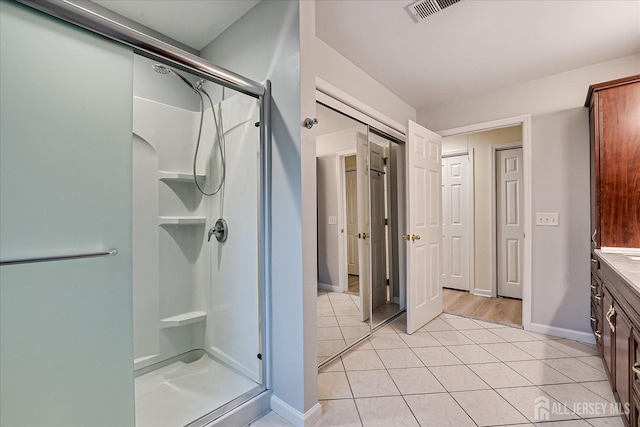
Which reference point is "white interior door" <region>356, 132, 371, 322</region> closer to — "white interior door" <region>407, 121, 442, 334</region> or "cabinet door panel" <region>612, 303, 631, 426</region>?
"white interior door" <region>407, 121, 442, 334</region>

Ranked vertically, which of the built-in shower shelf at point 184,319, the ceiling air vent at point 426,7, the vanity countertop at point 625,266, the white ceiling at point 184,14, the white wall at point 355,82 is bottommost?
the built-in shower shelf at point 184,319

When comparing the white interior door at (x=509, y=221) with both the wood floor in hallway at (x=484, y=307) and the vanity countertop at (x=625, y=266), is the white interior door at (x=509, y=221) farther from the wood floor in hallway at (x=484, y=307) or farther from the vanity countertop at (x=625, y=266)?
the vanity countertop at (x=625, y=266)

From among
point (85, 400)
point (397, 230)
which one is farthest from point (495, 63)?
point (85, 400)

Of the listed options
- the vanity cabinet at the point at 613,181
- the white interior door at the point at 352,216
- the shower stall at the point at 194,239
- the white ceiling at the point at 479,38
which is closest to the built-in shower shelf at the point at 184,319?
Result: the shower stall at the point at 194,239

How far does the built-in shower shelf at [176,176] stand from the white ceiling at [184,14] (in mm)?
1005

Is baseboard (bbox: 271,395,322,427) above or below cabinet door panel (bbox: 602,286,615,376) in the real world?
below

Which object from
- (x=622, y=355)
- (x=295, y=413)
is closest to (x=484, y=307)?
(x=622, y=355)

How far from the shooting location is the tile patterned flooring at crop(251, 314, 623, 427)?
1.50 m

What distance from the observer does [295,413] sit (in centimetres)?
147

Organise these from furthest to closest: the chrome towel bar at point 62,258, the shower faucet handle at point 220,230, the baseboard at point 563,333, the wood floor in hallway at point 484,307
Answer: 1. the wood floor in hallway at point 484,307
2. the baseboard at point 563,333
3. the shower faucet handle at point 220,230
4. the chrome towel bar at point 62,258

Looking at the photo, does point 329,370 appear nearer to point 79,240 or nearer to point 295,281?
point 295,281

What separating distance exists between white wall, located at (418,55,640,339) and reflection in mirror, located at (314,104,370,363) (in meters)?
1.60

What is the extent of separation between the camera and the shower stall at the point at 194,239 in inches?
68.1

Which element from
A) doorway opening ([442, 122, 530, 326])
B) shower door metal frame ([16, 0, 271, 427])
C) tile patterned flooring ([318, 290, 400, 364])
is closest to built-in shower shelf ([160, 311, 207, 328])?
shower door metal frame ([16, 0, 271, 427])
